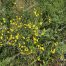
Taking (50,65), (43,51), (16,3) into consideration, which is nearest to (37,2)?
(16,3)

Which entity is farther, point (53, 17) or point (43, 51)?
point (53, 17)

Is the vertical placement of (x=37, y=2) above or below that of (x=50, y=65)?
above

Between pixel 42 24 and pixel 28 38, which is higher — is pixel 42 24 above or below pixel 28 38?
above

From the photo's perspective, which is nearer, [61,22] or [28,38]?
[28,38]

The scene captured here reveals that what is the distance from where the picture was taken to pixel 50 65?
4293 millimetres

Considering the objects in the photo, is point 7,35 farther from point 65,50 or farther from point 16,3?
point 65,50

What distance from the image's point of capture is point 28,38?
420cm

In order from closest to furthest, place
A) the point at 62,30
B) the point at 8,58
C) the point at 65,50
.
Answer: the point at 8,58, the point at 65,50, the point at 62,30

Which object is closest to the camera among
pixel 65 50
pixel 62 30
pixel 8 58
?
pixel 8 58

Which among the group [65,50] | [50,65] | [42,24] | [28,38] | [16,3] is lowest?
[50,65]

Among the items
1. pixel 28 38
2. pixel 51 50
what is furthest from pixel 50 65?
pixel 28 38

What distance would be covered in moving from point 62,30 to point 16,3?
48.6 inches

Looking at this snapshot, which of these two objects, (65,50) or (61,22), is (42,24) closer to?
(61,22)

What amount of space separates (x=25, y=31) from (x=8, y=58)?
0.67 m
